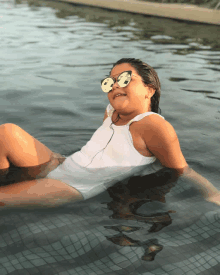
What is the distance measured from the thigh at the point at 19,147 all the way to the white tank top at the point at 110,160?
28 cm

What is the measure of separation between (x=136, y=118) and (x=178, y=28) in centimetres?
1237

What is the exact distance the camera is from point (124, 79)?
9.50ft

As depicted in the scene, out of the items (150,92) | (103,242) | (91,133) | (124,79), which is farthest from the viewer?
(91,133)

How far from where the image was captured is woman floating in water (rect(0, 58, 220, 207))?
9.12 feet

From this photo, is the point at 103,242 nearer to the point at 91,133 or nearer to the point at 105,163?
the point at 105,163

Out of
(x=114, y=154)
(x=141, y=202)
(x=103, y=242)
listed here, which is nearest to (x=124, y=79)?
(x=114, y=154)

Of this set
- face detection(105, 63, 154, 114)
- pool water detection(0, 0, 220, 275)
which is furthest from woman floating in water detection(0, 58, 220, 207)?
pool water detection(0, 0, 220, 275)

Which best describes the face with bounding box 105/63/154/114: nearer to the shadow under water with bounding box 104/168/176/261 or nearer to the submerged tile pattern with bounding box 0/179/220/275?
the shadow under water with bounding box 104/168/176/261

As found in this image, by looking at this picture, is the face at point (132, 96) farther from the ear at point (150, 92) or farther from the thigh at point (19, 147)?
the thigh at point (19, 147)

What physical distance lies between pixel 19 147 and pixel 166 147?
1208 millimetres

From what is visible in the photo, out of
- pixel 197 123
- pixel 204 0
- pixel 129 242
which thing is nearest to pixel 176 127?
pixel 197 123

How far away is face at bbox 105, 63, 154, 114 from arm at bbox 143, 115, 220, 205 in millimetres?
184

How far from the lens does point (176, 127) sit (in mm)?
4758

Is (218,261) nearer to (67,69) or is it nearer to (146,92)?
(146,92)
